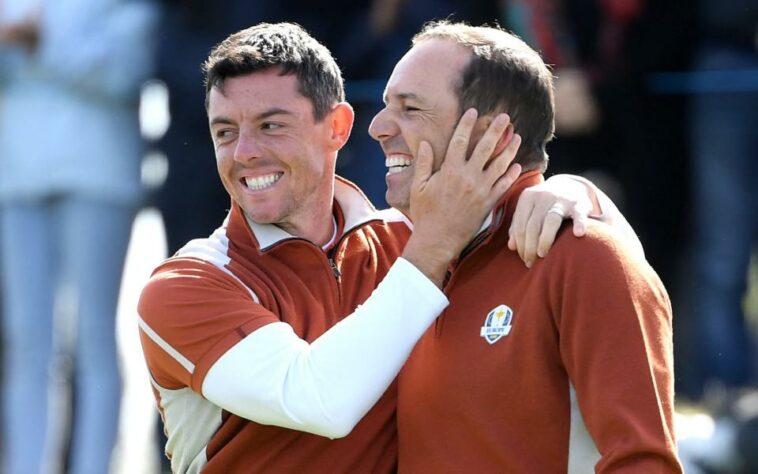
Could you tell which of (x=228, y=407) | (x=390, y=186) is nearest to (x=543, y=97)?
(x=390, y=186)

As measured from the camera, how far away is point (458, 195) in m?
3.83

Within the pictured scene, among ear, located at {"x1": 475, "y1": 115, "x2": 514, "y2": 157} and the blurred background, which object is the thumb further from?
the blurred background

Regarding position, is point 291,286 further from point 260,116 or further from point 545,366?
point 545,366

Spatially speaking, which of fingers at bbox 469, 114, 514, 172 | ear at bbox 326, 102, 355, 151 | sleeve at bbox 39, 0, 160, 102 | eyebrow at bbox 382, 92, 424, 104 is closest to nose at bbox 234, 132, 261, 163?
ear at bbox 326, 102, 355, 151

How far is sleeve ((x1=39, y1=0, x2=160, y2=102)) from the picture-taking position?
6.81m

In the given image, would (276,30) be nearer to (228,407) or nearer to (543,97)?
(543,97)

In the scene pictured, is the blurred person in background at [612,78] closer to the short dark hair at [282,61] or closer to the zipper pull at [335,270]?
the short dark hair at [282,61]

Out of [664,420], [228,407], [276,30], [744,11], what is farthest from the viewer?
[744,11]

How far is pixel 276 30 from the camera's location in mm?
4383

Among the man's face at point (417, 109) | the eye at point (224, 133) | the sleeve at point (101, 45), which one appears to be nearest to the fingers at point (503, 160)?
the man's face at point (417, 109)

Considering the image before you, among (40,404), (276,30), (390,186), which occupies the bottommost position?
(40,404)

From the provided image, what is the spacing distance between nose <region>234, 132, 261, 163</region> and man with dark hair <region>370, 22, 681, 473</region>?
0.39m

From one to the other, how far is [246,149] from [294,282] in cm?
40

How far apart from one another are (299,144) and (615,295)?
1.24 metres
